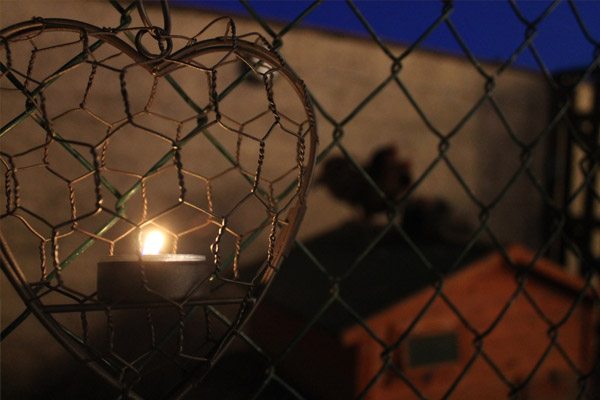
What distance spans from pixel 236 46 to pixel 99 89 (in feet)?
1.26

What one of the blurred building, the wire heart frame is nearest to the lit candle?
the wire heart frame

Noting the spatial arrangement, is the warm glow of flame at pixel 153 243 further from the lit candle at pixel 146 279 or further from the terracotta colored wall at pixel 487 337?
the terracotta colored wall at pixel 487 337

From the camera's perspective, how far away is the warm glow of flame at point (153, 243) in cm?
34

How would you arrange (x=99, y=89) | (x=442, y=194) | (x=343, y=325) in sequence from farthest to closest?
(x=442, y=194) → (x=343, y=325) → (x=99, y=89)

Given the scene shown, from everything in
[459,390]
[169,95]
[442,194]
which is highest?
[442,194]

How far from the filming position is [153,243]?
347mm

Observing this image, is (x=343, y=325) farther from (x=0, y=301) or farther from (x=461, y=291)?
(x=0, y=301)

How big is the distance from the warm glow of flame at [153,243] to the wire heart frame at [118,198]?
16 mm

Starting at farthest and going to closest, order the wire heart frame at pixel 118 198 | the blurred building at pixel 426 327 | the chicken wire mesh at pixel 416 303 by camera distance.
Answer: the blurred building at pixel 426 327
the chicken wire mesh at pixel 416 303
the wire heart frame at pixel 118 198

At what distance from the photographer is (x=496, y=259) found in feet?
3.15

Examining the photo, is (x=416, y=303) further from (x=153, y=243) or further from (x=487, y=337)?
(x=153, y=243)

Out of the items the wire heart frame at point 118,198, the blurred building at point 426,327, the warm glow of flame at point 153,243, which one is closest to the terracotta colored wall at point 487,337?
the blurred building at point 426,327

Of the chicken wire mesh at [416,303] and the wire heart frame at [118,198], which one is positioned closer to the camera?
the wire heart frame at [118,198]

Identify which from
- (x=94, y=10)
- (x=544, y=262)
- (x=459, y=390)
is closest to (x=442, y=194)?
(x=544, y=262)
